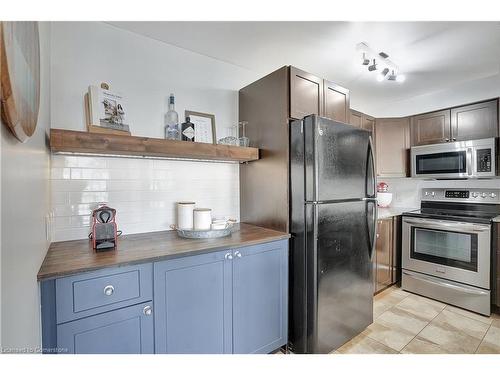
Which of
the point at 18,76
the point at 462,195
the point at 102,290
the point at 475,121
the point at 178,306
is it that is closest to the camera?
the point at 18,76

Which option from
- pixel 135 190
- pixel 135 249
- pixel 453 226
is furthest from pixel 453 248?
pixel 135 190

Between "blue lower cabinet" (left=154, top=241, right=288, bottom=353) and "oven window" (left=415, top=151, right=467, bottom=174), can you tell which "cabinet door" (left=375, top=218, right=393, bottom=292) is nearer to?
"oven window" (left=415, top=151, right=467, bottom=174)

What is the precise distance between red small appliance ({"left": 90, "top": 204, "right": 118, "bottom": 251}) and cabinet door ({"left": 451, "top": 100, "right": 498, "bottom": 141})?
11.5 feet

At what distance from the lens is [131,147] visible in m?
1.49

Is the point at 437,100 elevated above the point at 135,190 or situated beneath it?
elevated above

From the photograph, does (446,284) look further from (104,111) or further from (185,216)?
(104,111)

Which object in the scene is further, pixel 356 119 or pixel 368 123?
pixel 368 123

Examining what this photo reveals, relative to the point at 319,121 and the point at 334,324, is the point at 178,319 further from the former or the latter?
the point at 319,121

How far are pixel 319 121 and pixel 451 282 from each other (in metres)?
2.33

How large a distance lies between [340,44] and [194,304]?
224 centimetres

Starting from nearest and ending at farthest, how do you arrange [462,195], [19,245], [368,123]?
1. [19,245]
2. [462,195]
3. [368,123]

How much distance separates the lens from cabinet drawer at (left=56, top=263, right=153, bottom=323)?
1.02m

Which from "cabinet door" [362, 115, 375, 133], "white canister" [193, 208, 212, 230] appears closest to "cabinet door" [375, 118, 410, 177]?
"cabinet door" [362, 115, 375, 133]

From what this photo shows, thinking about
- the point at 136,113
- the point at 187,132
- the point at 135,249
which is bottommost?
the point at 135,249
